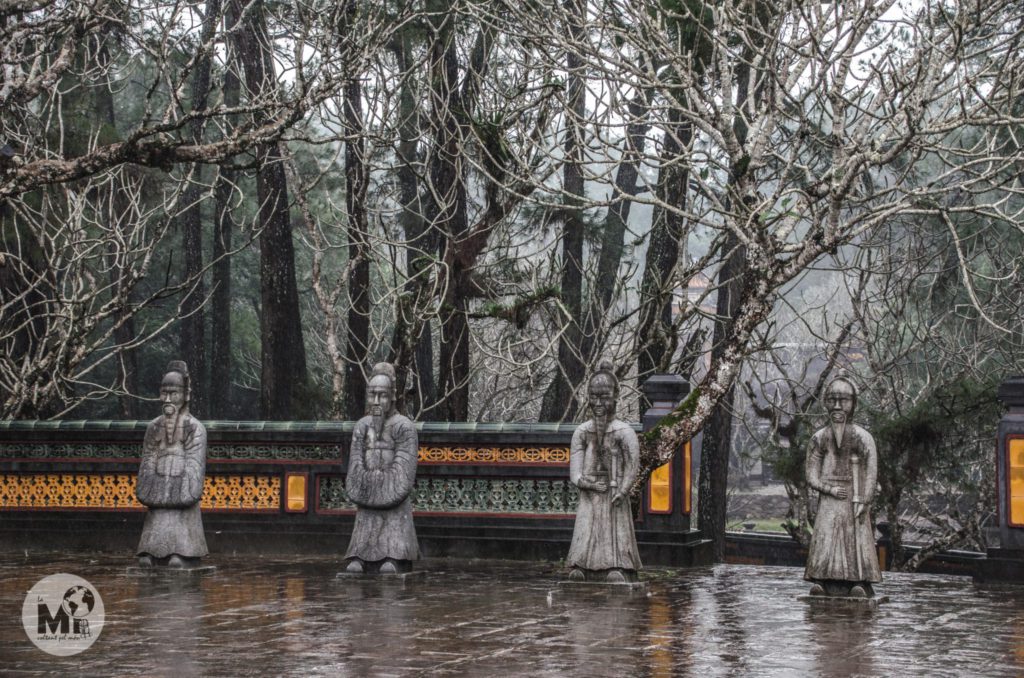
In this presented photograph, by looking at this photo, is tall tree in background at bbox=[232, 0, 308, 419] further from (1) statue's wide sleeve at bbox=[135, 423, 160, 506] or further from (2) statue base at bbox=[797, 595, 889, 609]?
(2) statue base at bbox=[797, 595, 889, 609]

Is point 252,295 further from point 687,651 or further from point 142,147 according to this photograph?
point 687,651

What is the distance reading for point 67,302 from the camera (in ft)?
63.1

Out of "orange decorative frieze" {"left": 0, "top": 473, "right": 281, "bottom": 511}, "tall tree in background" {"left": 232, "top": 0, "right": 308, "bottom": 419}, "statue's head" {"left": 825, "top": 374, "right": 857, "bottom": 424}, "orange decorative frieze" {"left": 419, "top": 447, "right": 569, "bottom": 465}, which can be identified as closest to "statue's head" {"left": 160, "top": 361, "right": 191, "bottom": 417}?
"orange decorative frieze" {"left": 0, "top": 473, "right": 281, "bottom": 511}

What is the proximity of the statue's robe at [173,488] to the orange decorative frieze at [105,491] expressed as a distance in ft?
7.00

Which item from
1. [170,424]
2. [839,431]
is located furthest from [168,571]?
[839,431]

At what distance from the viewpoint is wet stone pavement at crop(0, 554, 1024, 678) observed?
823 cm

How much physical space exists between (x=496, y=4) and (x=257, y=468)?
8.72 meters

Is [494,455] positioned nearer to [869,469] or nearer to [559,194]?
[869,469]

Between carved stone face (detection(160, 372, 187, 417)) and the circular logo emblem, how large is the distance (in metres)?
1.97

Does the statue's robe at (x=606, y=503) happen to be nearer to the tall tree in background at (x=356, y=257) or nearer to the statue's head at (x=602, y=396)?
the statue's head at (x=602, y=396)

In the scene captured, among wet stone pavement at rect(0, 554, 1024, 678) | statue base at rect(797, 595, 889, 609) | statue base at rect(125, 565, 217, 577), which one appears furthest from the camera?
statue base at rect(125, 565, 217, 577)

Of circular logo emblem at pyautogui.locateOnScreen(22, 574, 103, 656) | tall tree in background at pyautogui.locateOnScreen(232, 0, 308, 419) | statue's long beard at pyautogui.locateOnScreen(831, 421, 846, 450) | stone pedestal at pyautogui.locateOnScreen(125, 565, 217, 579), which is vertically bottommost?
circular logo emblem at pyautogui.locateOnScreen(22, 574, 103, 656)

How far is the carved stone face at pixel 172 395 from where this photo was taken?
46.4ft

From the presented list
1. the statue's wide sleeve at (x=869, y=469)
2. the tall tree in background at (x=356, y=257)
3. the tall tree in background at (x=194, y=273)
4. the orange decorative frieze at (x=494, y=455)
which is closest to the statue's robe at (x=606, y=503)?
the statue's wide sleeve at (x=869, y=469)
